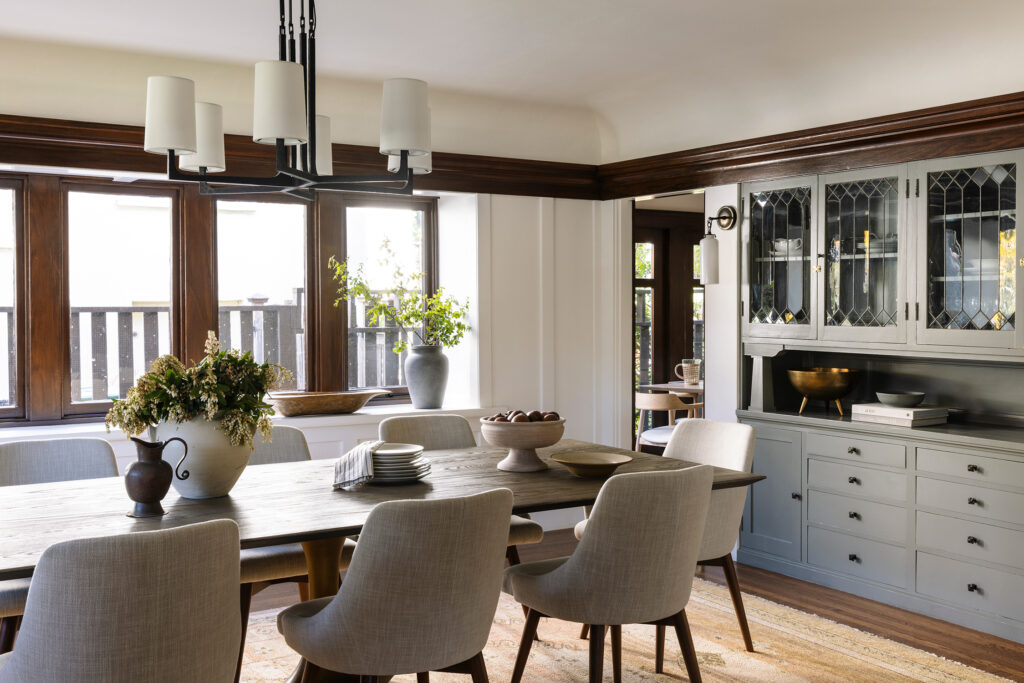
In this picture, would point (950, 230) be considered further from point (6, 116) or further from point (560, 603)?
point (6, 116)

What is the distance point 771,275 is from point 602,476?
2.12 metres

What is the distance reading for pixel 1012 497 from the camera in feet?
12.7

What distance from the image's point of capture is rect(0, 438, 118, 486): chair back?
3393 mm

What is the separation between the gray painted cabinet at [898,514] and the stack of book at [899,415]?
5 cm

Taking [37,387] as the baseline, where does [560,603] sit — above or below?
below

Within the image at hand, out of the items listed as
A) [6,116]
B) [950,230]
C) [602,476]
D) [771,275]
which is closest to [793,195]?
[771,275]

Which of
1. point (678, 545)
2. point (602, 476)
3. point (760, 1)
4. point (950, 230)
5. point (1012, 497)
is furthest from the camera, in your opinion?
point (950, 230)

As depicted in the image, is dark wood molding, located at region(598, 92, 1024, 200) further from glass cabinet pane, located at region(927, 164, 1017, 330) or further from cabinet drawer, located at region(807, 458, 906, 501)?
cabinet drawer, located at region(807, 458, 906, 501)

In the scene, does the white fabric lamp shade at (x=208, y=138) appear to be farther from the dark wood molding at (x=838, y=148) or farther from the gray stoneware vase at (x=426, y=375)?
the dark wood molding at (x=838, y=148)

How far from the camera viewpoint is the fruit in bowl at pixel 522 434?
10.6 feet

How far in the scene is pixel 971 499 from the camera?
400cm

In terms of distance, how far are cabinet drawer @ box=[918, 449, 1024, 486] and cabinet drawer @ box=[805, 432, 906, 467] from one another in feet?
0.37

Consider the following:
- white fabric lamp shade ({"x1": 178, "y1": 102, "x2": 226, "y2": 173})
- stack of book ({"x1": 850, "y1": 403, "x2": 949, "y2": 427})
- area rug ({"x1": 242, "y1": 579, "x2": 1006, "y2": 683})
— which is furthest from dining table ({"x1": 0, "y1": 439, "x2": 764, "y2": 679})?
stack of book ({"x1": 850, "y1": 403, "x2": 949, "y2": 427})

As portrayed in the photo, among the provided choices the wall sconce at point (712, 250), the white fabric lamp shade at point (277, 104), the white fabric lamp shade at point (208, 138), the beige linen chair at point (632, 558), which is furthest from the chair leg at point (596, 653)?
the wall sconce at point (712, 250)
